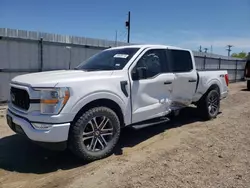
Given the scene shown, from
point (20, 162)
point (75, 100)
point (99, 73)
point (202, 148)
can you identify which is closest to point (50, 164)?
point (20, 162)

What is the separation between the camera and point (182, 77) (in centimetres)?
591

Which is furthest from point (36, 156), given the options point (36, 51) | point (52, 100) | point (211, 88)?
point (36, 51)

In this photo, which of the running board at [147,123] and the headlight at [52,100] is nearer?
the headlight at [52,100]

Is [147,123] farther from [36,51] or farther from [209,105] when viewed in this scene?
[36,51]

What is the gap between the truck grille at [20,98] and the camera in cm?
392

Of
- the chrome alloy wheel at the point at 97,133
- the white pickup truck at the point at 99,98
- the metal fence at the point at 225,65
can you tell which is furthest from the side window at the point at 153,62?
the metal fence at the point at 225,65

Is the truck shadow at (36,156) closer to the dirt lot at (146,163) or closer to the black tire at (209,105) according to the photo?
the dirt lot at (146,163)

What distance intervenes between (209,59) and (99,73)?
57.7 feet

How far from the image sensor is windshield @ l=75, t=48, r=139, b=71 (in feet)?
16.0

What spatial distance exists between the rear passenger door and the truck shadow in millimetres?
975

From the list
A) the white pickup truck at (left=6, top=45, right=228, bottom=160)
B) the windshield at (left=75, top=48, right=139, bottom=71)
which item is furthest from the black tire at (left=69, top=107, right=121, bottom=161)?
the windshield at (left=75, top=48, right=139, bottom=71)

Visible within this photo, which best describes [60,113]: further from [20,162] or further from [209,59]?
→ [209,59]

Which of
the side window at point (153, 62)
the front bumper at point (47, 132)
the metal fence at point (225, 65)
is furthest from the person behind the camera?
the metal fence at point (225, 65)

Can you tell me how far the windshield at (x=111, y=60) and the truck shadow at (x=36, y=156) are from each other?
1.53m
